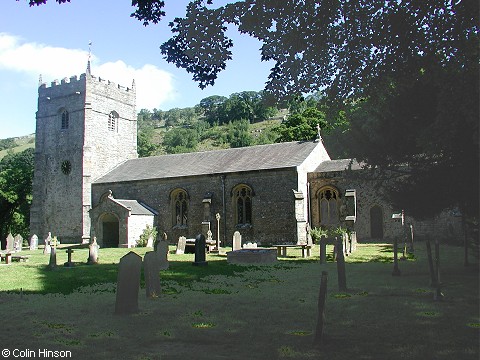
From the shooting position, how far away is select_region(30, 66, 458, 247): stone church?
25797mm

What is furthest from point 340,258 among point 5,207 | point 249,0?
point 5,207

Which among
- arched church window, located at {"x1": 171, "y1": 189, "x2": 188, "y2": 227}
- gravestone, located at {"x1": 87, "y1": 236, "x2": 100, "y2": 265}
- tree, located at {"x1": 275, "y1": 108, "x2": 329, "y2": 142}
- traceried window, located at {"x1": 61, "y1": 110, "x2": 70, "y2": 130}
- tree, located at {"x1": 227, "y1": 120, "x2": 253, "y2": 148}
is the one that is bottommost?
gravestone, located at {"x1": 87, "y1": 236, "x2": 100, "y2": 265}

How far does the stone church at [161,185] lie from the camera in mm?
25797

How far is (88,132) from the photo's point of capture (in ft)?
105

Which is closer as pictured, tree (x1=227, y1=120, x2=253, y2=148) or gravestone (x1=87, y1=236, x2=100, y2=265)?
gravestone (x1=87, y1=236, x2=100, y2=265)

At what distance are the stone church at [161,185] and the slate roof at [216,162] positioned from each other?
0.09 m

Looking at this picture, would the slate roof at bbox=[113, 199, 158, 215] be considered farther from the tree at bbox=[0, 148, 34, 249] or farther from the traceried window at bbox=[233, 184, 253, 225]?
the tree at bbox=[0, 148, 34, 249]

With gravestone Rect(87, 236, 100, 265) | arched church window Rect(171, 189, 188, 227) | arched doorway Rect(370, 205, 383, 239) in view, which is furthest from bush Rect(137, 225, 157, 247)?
arched doorway Rect(370, 205, 383, 239)

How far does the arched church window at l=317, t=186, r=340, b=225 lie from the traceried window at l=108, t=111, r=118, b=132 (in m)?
18.0

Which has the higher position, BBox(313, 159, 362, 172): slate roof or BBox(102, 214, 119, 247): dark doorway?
BBox(313, 159, 362, 172): slate roof

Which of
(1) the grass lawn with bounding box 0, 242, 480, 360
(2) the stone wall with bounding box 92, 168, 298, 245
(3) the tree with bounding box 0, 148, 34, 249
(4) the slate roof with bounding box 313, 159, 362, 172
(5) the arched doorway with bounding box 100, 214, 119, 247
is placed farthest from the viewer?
(3) the tree with bounding box 0, 148, 34, 249

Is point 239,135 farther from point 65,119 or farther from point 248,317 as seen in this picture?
point 248,317

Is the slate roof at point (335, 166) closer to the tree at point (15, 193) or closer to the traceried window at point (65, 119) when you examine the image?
the traceried window at point (65, 119)

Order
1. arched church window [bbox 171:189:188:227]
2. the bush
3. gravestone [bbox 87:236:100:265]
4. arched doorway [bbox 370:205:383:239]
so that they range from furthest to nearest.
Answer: arched church window [bbox 171:189:188:227] < the bush < arched doorway [bbox 370:205:383:239] < gravestone [bbox 87:236:100:265]
